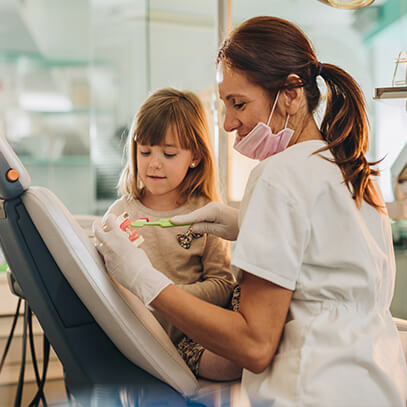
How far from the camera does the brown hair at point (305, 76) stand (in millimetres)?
926

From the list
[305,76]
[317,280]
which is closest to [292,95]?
[305,76]

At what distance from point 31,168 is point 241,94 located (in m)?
2.22

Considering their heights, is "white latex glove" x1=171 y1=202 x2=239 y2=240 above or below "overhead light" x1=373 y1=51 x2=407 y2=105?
below

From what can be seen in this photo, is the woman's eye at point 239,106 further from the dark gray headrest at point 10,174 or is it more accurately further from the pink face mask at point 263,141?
the dark gray headrest at point 10,174

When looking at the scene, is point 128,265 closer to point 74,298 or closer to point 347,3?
point 74,298

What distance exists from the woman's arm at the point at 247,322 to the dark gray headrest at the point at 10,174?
347 millimetres

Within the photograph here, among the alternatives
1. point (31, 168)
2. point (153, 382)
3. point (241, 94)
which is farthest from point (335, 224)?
point (31, 168)

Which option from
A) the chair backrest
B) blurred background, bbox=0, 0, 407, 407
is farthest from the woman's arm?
blurred background, bbox=0, 0, 407, 407

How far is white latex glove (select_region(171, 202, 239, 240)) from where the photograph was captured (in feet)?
3.83

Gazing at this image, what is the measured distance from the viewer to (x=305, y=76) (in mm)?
982

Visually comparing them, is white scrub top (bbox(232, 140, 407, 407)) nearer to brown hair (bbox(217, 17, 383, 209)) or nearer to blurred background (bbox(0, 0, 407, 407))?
brown hair (bbox(217, 17, 383, 209))

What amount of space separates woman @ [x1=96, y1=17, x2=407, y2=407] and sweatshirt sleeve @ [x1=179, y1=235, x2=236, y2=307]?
315 mm

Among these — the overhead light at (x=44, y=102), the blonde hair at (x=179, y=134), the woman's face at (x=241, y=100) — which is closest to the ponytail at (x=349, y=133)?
the woman's face at (x=241, y=100)

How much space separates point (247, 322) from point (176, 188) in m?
0.70
